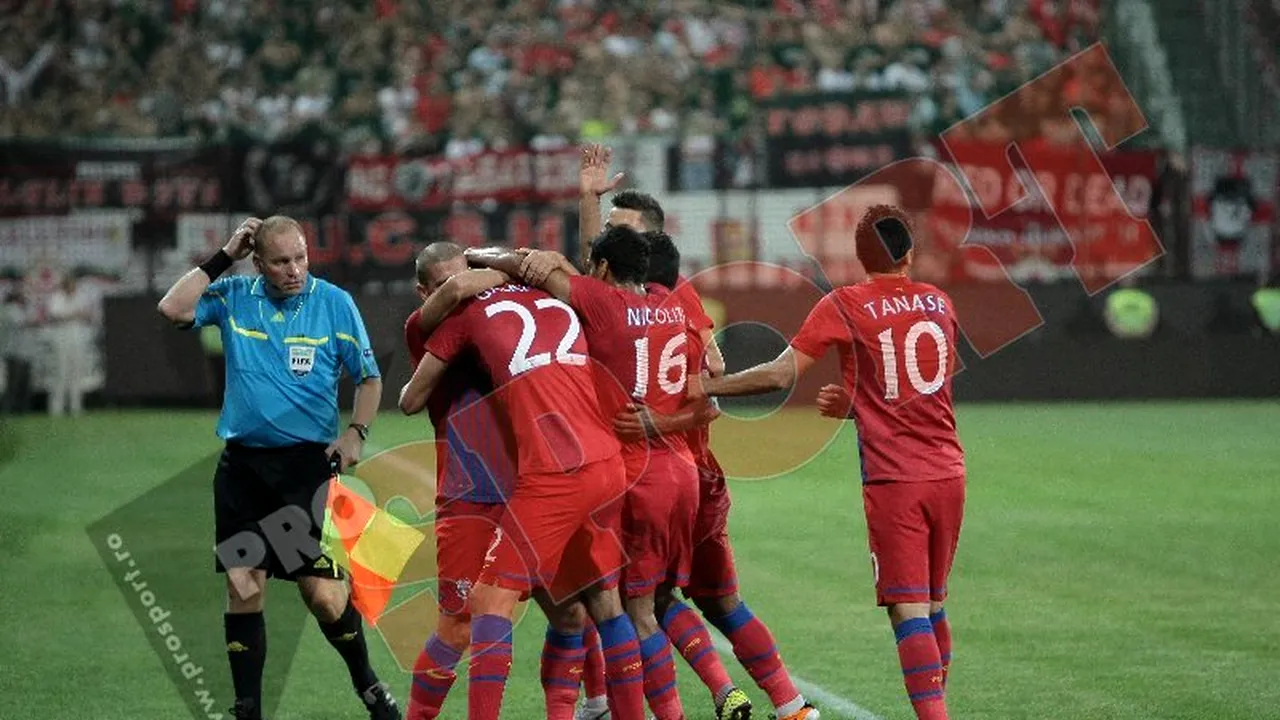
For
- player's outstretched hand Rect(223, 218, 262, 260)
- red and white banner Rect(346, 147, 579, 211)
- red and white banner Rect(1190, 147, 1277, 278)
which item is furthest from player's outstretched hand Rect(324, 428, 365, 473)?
red and white banner Rect(1190, 147, 1277, 278)

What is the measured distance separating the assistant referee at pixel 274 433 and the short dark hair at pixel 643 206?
1.22m

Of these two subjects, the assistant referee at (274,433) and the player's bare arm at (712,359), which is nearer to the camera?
Result: the assistant referee at (274,433)

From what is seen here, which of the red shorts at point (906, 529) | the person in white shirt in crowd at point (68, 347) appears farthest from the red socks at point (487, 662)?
the person in white shirt in crowd at point (68, 347)

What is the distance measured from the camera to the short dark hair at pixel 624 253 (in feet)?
24.4

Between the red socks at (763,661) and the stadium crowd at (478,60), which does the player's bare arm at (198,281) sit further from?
the stadium crowd at (478,60)

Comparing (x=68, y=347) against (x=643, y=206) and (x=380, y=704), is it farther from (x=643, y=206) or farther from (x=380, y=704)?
(x=643, y=206)

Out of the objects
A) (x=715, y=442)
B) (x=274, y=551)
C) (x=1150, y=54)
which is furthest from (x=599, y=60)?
(x=274, y=551)

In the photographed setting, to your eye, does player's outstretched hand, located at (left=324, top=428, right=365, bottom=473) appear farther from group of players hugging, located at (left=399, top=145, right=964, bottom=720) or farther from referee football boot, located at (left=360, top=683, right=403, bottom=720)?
referee football boot, located at (left=360, top=683, right=403, bottom=720)

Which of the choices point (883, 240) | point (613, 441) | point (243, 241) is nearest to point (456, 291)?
point (613, 441)

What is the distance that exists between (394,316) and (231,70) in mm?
5853

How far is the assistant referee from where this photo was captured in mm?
8055

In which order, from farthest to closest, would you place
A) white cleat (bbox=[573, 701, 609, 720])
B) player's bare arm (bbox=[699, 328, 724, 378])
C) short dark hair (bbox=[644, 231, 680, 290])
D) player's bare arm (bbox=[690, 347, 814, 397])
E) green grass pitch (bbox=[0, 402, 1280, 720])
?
green grass pitch (bbox=[0, 402, 1280, 720])
white cleat (bbox=[573, 701, 609, 720])
player's bare arm (bbox=[699, 328, 724, 378])
short dark hair (bbox=[644, 231, 680, 290])
player's bare arm (bbox=[690, 347, 814, 397])

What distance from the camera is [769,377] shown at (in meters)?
7.46

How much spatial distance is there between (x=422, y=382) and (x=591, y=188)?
1304mm
